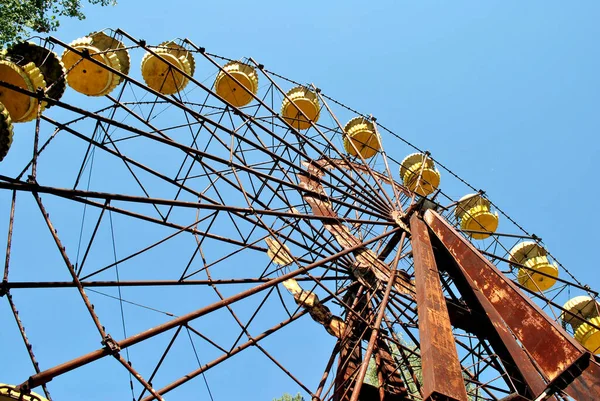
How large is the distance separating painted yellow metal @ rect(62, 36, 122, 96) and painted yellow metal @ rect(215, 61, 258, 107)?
3.78 meters

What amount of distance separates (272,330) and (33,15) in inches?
317

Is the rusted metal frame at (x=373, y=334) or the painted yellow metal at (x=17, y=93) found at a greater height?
the painted yellow metal at (x=17, y=93)

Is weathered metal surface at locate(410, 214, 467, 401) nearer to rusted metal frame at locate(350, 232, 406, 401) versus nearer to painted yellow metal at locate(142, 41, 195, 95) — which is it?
rusted metal frame at locate(350, 232, 406, 401)

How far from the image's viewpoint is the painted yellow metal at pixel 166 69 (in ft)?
43.6

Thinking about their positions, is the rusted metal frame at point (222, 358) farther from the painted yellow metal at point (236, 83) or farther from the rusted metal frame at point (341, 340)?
the painted yellow metal at point (236, 83)

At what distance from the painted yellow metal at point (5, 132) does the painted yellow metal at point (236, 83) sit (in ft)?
25.7

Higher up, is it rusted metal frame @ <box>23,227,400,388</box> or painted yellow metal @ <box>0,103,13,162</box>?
painted yellow metal @ <box>0,103,13,162</box>

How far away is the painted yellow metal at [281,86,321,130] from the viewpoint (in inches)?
666

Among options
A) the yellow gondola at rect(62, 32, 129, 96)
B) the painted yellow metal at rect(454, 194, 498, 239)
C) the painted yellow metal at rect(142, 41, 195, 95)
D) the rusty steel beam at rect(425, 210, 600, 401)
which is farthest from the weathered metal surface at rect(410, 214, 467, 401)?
the painted yellow metal at rect(454, 194, 498, 239)

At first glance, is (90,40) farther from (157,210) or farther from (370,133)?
(370,133)

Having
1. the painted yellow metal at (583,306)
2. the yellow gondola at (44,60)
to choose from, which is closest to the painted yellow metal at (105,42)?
the yellow gondola at (44,60)

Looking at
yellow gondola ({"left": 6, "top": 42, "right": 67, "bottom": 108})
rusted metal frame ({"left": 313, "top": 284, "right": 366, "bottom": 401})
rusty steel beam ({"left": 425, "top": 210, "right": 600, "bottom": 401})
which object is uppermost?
yellow gondola ({"left": 6, "top": 42, "right": 67, "bottom": 108})

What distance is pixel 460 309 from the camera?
10.5 meters

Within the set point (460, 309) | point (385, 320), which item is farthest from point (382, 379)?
point (460, 309)
